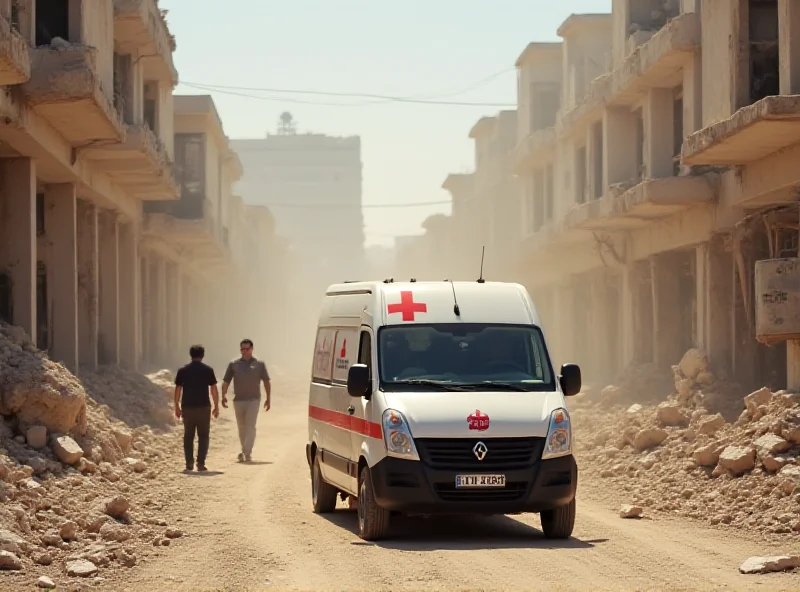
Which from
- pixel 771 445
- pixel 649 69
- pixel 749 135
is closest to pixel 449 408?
pixel 771 445

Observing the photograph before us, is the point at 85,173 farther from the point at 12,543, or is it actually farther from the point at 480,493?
the point at 480,493

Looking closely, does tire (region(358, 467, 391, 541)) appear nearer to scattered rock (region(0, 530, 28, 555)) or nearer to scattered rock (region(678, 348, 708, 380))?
scattered rock (region(0, 530, 28, 555))

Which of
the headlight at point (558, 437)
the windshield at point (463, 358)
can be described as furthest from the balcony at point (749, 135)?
the headlight at point (558, 437)

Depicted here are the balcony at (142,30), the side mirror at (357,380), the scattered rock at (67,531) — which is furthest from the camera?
the balcony at (142,30)

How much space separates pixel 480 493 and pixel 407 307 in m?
2.16

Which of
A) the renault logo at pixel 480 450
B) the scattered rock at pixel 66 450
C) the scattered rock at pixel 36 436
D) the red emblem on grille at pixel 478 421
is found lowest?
the scattered rock at pixel 66 450

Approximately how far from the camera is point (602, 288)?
126 feet

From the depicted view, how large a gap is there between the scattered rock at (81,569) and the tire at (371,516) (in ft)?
8.57

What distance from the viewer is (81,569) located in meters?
11.0

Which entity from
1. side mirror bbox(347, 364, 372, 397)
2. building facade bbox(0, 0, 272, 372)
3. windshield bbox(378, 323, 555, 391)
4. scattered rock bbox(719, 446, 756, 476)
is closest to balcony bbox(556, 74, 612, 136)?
building facade bbox(0, 0, 272, 372)

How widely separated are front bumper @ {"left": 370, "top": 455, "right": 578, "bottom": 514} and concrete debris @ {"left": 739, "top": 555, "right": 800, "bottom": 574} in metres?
2.03

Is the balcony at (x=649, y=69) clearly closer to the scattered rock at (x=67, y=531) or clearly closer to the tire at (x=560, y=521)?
the tire at (x=560, y=521)

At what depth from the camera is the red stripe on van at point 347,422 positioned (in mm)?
12727

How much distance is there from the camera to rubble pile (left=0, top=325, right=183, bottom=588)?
1160 cm
